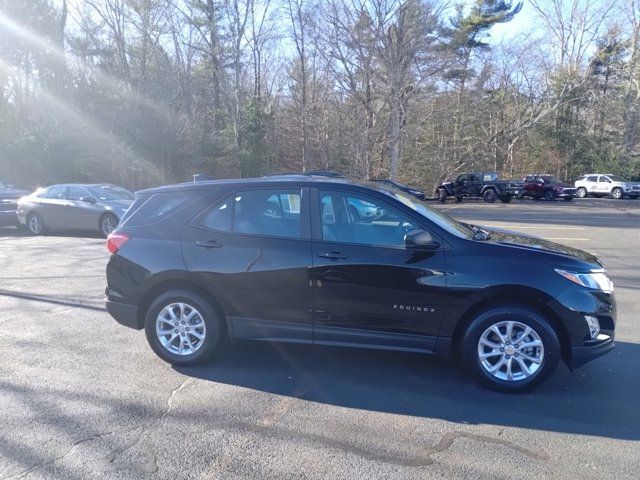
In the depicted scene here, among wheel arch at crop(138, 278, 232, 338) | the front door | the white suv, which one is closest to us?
the front door

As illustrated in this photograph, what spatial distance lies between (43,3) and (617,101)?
43263 mm

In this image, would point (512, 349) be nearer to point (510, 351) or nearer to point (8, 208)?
point (510, 351)

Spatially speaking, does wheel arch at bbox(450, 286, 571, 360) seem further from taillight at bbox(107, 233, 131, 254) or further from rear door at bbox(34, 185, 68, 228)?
rear door at bbox(34, 185, 68, 228)

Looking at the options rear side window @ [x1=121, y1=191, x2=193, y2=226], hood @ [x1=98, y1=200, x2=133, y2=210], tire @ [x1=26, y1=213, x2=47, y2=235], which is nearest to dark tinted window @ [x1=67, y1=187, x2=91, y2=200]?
hood @ [x1=98, y1=200, x2=133, y2=210]

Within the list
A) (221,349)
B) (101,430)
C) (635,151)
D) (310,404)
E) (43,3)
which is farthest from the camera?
(635,151)

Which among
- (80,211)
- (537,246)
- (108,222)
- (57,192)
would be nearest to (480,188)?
(108,222)

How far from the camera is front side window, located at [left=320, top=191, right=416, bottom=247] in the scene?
4527 millimetres

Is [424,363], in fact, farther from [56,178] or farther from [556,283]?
[56,178]

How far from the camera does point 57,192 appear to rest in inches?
583

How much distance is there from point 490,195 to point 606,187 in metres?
11.4

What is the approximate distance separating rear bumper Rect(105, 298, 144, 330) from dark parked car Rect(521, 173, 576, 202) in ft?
105

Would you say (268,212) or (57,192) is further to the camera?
(57,192)

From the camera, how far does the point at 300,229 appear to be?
4691 mm

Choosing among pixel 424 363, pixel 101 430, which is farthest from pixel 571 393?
pixel 101 430
